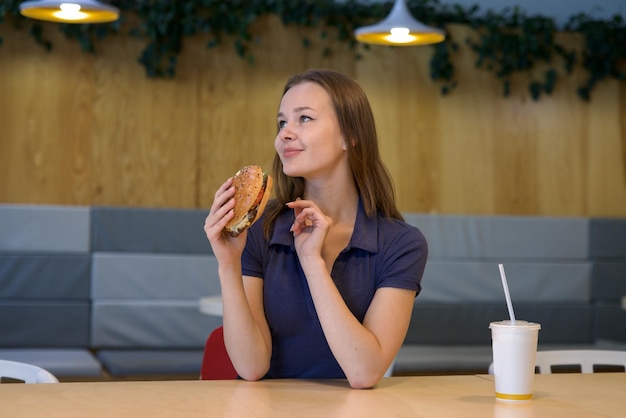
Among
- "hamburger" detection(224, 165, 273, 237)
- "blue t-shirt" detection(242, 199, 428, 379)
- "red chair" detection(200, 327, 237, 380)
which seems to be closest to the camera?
"hamburger" detection(224, 165, 273, 237)

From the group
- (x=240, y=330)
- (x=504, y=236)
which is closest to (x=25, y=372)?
(x=240, y=330)

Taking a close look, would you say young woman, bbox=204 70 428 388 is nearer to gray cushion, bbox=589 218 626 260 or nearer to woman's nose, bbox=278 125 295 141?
woman's nose, bbox=278 125 295 141

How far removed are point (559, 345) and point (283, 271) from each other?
12.1 ft

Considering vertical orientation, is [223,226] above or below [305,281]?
above

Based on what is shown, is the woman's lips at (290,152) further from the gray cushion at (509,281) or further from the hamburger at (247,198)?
the gray cushion at (509,281)

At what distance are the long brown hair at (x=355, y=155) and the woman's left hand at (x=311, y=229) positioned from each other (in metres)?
0.18

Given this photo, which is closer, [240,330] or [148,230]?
Answer: [240,330]

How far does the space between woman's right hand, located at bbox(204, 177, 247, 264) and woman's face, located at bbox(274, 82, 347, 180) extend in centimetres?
20

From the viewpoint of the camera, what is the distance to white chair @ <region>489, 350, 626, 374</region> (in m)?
2.12

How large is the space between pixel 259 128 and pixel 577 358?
10.7ft

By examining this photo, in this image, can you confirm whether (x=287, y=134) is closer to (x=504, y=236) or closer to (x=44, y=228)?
(x=44, y=228)

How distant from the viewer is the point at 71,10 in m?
3.71

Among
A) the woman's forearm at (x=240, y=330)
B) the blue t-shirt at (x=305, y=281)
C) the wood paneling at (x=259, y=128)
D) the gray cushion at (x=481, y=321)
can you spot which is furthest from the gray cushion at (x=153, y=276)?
the woman's forearm at (x=240, y=330)

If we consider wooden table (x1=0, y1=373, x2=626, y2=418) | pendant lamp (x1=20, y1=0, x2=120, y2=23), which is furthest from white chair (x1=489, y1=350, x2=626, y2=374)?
pendant lamp (x1=20, y1=0, x2=120, y2=23)
